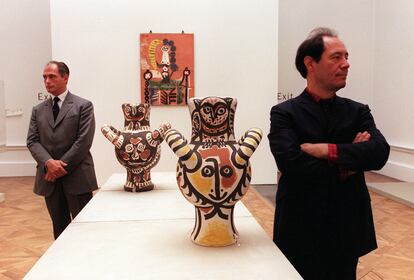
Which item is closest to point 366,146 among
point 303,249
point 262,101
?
point 303,249

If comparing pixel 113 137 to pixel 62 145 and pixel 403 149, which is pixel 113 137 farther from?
pixel 403 149

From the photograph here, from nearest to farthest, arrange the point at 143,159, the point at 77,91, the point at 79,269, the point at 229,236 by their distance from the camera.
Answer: the point at 79,269 → the point at 229,236 → the point at 143,159 → the point at 77,91

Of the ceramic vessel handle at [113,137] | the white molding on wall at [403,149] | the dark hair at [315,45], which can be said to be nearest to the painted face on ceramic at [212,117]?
the dark hair at [315,45]

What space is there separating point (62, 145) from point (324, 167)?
1783mm

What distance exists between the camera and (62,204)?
109 inches

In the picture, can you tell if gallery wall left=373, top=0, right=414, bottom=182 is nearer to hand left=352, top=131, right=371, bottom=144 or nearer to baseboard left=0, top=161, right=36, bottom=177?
hand left=352, top=131, right=371, bottom=144

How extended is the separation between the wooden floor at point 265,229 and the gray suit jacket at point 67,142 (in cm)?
70

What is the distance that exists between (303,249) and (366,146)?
A: 0.45 meters

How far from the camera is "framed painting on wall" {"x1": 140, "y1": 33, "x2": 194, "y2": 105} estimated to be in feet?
18.9

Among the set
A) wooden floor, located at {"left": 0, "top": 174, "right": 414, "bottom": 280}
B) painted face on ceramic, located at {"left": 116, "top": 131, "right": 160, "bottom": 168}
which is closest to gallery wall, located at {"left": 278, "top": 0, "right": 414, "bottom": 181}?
wooden floor, located at {"left": 0, "top": 174, "right": 414, "bottom": 280}

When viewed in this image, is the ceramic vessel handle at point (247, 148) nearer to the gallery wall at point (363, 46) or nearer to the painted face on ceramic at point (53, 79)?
the painted face on ceramic at point (53, 79)

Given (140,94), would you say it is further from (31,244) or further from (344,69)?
(344,69)

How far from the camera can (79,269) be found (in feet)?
4.28

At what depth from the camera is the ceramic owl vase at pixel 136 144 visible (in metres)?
2.21
